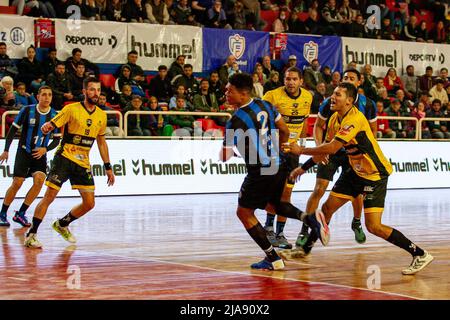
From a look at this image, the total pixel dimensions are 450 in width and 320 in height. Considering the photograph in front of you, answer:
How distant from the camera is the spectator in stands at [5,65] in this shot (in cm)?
2097

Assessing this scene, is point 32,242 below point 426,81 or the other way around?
below

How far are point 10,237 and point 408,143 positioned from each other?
1482cm

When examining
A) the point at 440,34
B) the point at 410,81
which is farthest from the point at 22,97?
the point at 440,34

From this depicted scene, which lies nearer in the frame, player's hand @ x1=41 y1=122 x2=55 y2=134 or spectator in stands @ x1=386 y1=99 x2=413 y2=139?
player's hand @ x1=41 y1=122 x2=55 y2=134

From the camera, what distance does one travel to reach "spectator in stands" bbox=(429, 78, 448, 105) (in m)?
28.5

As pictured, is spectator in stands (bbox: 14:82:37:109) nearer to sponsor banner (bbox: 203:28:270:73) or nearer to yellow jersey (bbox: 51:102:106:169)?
sponsor banner (bbox: 203:28:270:73)

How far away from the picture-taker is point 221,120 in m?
23.5

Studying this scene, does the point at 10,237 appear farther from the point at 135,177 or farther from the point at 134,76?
the point at 134,76

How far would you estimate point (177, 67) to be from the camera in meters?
23.9

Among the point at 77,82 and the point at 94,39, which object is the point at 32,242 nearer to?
the point at 77,82

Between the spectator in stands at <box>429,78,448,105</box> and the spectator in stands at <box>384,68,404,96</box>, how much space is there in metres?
1.07

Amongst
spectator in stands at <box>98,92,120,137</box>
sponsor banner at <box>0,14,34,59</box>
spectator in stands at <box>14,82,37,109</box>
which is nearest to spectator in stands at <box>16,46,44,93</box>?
sponsor banner at <box>0,14,34,59</box>

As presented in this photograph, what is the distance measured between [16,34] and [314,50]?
948 cm
